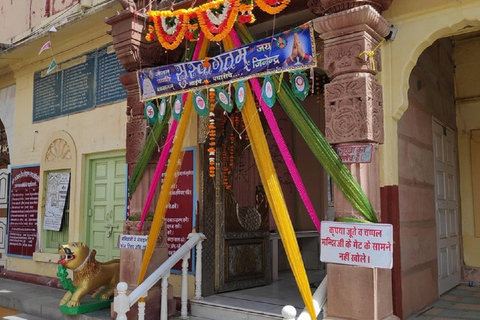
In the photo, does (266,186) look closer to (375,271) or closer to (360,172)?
(360,172)

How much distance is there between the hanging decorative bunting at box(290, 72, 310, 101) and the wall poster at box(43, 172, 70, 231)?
487 centimetres

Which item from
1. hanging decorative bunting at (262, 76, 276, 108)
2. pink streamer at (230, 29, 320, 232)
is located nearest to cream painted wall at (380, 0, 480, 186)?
pink streamer at (230, 29, 320, 232)

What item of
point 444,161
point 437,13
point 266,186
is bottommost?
point 266,186

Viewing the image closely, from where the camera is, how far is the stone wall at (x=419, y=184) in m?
4.52

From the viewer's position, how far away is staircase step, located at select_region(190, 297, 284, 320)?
4760 millimetres

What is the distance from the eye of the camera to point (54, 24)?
7.75 m

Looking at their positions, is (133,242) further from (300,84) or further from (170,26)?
(300,84)

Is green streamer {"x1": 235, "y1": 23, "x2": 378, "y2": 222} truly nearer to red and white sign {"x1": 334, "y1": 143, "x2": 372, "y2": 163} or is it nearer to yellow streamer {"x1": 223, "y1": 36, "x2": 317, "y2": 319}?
red and white sign {"x1": 334, "y1": 143, "x2": 372, "y2": 163}

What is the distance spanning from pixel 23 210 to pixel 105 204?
2.26m

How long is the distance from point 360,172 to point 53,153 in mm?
5867

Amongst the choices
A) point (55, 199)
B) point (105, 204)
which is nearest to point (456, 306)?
point (105, 204)

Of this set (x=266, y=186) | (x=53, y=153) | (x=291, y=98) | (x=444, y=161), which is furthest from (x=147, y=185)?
(x=444, y=161)

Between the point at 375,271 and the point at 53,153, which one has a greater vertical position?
the point at 53,153

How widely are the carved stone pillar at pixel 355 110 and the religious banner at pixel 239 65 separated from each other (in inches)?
7.3
